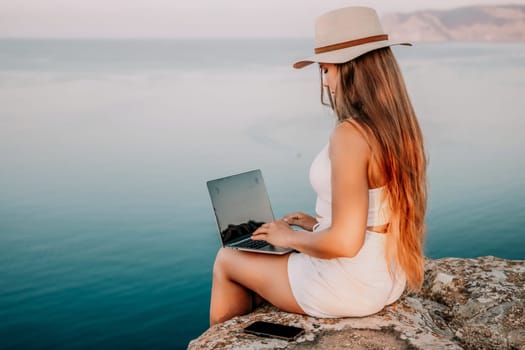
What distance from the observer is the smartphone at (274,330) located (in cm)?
267

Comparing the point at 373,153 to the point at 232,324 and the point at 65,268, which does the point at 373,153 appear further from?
the point at 65,268

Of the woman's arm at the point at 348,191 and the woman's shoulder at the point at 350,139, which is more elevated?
the woman's shoulder at the point at 350,139

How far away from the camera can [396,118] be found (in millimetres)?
2580

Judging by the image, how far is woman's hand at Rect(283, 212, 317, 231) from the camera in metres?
3.21

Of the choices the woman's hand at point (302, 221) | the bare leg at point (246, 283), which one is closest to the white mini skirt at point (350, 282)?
the bare leg at point (246, 283)

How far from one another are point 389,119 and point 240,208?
1.05m

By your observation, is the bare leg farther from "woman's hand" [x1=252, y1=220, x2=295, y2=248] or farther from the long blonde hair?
the long blonde hair

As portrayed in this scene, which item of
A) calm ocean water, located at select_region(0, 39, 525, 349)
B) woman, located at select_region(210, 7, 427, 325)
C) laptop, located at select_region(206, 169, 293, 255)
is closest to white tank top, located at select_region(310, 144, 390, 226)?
woman, located at select_region(210, 7, 427, 325)

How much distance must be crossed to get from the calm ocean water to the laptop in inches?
71.8

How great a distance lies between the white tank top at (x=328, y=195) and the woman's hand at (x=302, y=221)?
15.4 inches

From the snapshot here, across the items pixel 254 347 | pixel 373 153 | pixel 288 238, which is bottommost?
pixel 254 347

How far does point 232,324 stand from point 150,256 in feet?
21.1

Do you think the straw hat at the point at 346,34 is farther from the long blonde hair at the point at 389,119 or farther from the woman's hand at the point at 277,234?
the woman's hand at the point at 277,234

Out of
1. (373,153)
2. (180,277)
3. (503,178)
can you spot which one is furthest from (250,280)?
(503,178)
